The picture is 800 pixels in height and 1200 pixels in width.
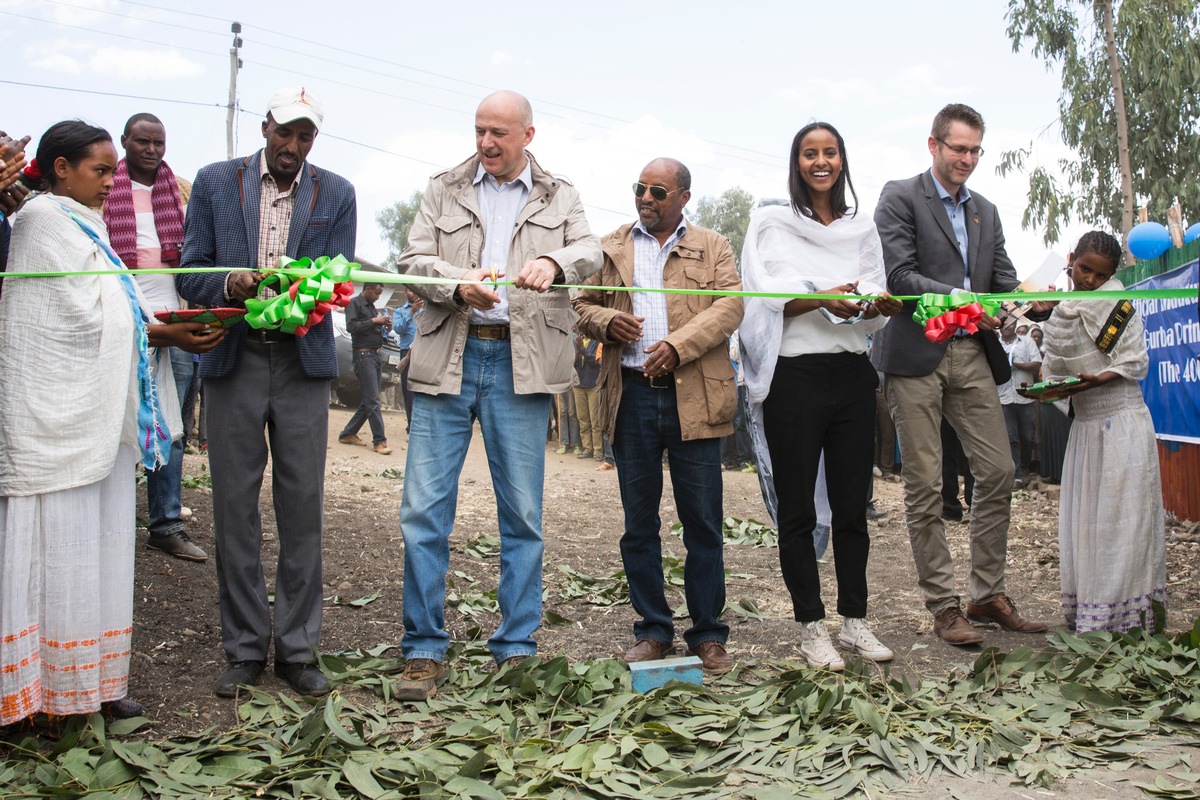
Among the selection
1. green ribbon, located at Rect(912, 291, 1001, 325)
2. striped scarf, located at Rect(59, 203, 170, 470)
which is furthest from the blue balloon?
striped scarf, located at Rect(59, 203, 170, 470)

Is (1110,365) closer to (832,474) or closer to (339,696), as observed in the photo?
(832,474)

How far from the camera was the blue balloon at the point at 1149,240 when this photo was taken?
8.20 meters

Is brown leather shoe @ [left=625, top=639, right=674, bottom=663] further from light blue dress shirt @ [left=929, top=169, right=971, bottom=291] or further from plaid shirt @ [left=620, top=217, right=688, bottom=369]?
light blue dress shirt @ [left=929, top=169, right=971, bottom=291]

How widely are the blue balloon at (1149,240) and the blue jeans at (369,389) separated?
27.9 ft

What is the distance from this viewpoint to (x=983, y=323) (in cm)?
502

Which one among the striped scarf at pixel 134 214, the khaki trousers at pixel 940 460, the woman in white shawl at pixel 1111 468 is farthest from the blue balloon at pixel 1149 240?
the striped scarf at pixel 134 214

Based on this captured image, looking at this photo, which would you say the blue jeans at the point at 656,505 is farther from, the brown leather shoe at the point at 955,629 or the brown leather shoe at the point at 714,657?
the brown leather shoe at the point at 955,629

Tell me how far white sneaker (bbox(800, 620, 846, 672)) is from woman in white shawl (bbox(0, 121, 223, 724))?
8.92 ft

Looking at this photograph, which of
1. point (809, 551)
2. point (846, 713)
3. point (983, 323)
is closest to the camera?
point (846, 713)

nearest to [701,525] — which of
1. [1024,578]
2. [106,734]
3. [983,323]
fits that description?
[983,323]

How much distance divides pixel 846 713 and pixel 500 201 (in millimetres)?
2527

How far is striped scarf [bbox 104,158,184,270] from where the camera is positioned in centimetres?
572

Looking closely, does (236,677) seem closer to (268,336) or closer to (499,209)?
(268,336)

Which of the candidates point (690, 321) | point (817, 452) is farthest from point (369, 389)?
point (817, 452)
